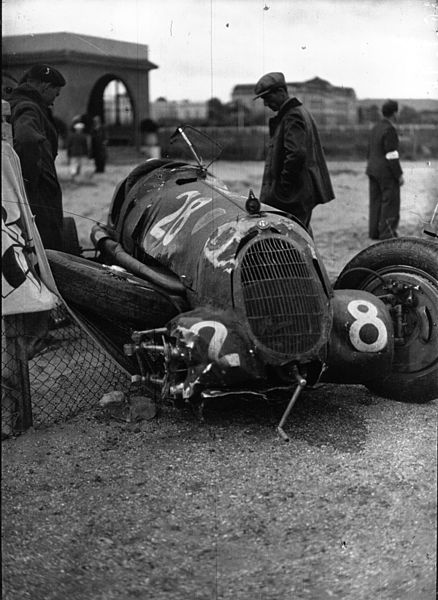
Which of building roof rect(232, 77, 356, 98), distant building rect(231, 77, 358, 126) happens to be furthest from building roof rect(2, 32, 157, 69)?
building roof rect(232, 77, 356, 98)

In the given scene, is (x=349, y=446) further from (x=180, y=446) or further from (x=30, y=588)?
(x=30, y=588)

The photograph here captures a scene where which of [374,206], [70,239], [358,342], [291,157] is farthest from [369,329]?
[374,206]

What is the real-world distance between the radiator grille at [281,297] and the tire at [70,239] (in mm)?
2333

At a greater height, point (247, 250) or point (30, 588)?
point (247, 250)

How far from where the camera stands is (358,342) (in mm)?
4668

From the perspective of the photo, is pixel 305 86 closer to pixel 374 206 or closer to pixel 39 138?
pixel 374 206

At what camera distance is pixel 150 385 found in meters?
5.00

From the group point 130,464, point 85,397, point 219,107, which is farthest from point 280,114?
point 219,107

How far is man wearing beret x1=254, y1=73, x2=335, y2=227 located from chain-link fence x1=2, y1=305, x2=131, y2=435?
2.26 metres

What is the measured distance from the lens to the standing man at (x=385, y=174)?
1114 cm

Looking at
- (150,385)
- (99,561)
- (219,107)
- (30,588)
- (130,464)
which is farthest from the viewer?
(219,107)

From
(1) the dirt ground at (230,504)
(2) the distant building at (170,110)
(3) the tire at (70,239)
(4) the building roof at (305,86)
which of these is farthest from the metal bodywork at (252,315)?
→ (4) the building roof at (305,86)

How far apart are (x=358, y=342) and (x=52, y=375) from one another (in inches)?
85.4

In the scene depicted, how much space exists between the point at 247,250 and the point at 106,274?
960 mm
